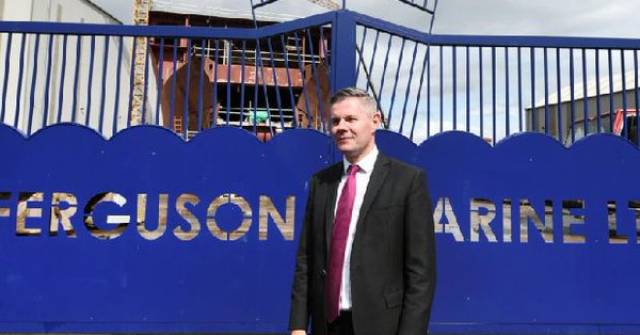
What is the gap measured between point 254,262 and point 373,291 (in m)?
1.66

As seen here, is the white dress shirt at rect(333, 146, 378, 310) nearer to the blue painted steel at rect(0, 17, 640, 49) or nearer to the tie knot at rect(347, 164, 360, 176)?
the tie knot at rect(347, 164, 360, 176)

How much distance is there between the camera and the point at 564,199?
10.6ft

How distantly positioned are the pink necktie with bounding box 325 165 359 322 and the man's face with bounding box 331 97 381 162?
0.52ft

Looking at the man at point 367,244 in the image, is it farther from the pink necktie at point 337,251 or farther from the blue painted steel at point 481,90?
the blue painted steel at point 481,90

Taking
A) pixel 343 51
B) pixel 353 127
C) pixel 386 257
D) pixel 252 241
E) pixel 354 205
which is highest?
pixel 343 51

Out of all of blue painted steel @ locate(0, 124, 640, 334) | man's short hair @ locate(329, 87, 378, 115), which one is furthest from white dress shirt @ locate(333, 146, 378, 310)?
blue painted steel @ locate(0, 124, 640, 334)

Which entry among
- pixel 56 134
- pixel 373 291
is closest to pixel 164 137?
pixel 56 134

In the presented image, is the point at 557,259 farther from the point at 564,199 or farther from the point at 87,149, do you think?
the point at 87,149

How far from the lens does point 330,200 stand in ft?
5.73

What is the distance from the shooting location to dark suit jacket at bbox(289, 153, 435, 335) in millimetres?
1579

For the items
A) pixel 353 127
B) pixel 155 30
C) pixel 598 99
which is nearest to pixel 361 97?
pixel 353 127

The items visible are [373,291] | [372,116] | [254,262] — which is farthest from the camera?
[254,262]

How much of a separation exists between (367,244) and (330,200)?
0.24 metres

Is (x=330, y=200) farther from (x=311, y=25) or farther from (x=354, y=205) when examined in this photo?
(x=311, y=25)
